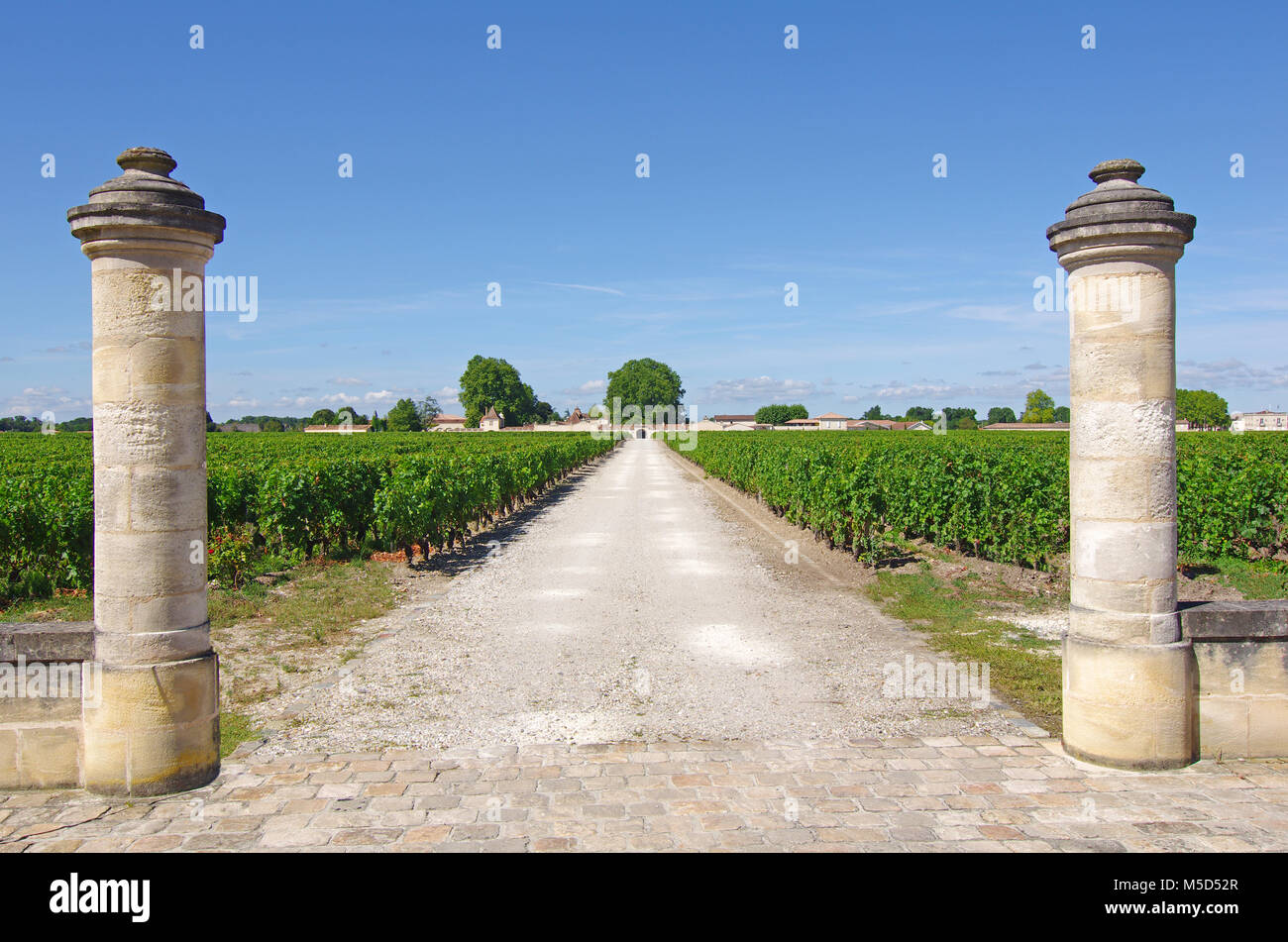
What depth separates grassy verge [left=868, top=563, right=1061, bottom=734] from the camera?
21.2ft

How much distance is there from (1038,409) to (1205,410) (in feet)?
73.5

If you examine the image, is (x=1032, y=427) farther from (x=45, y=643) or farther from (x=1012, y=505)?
(x=45, y=643)

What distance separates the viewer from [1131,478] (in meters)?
4.95

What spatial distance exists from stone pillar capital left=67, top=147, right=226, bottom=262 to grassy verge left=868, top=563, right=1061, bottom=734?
6.32m

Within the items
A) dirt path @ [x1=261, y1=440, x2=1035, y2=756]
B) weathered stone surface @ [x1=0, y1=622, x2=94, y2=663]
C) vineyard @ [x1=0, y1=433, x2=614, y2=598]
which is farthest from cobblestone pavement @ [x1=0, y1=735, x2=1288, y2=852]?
vineyard @ [x1=0, y1=433, x2=614, y2=598]

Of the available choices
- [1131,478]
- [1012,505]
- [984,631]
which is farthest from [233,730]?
[1012,505]

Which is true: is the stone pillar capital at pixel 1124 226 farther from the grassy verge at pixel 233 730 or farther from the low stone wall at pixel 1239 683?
the grassy verge at pixel 233 730

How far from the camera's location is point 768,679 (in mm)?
7023

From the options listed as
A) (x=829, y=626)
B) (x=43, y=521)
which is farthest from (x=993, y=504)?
(x=43, y=521)

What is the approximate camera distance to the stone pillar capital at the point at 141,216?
4.55 metres

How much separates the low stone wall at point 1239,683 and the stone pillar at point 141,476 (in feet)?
19.9

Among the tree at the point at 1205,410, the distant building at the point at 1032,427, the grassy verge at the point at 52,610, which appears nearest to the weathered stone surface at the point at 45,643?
the grassy verge at the point at 52,610

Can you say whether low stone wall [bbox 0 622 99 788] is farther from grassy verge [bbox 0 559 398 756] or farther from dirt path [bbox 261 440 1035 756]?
dirt path [bbox 261 440 1035 756]
